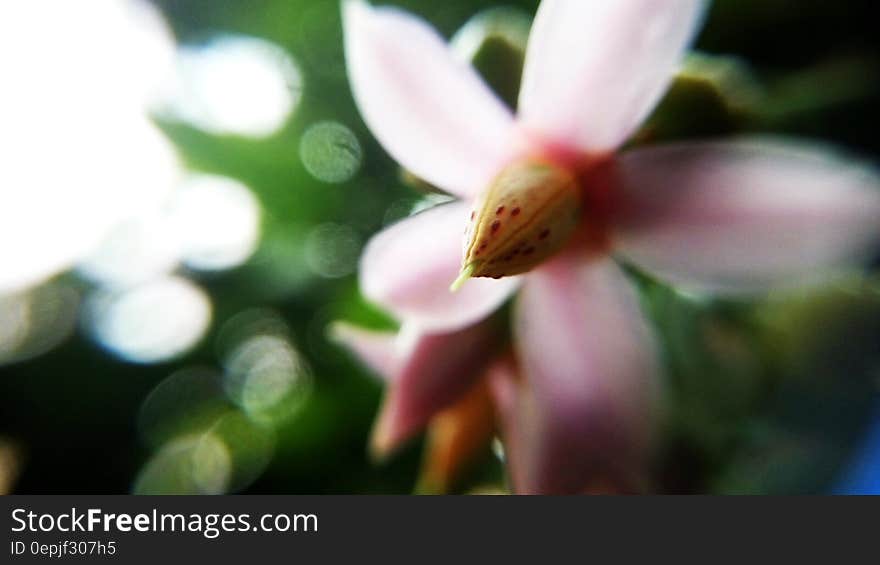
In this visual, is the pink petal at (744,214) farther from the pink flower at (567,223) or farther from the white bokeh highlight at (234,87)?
the white bokeh highlight at (234,87)

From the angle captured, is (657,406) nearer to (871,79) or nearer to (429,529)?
(429,529)

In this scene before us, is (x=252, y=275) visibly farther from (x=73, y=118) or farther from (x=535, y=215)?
(x=535, y=215)

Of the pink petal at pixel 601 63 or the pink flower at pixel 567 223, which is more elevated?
the pink petal at pixel 601 63

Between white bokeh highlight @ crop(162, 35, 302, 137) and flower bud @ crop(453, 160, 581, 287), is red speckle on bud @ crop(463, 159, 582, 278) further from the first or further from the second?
white bokeh highlight @ crop(162, 35, 302, 137)

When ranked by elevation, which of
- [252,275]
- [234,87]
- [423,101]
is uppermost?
[423,101]

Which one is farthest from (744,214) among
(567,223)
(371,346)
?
(371,346)

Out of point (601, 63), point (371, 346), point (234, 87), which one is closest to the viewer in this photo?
point (601, 63)

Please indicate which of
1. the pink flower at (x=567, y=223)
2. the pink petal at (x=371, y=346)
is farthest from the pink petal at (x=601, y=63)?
the pink petal at (x=371, y=346)

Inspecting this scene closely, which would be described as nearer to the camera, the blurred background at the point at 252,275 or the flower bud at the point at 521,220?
the flower bud at the point at 521,220
